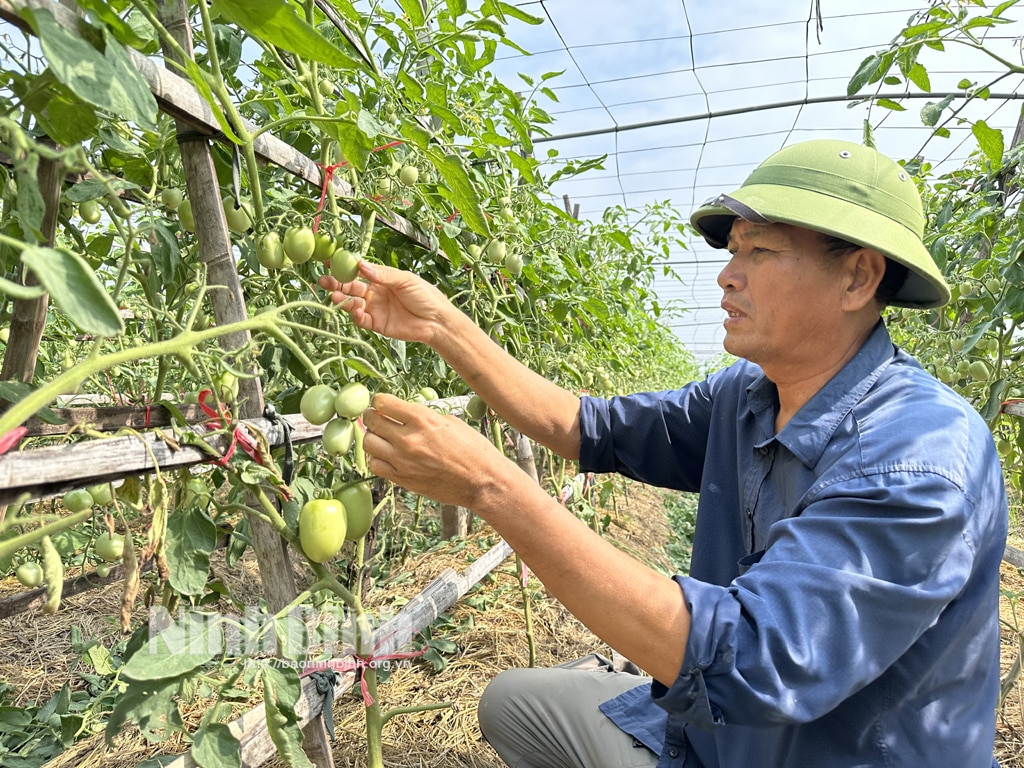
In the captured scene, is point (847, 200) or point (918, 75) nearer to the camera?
point (847, 200)

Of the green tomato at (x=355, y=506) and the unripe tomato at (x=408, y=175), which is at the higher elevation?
the unripe tomato at (x=408, y=175)

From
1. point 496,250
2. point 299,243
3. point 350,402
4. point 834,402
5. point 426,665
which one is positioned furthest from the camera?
point 426,665

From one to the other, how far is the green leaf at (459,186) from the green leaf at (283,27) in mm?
250

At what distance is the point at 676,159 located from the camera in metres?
8.09

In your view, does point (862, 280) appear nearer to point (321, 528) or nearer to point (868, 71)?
point (868, 71)

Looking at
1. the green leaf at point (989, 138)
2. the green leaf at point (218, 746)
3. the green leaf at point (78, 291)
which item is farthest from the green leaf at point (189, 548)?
the green leaf at point (989, 138)

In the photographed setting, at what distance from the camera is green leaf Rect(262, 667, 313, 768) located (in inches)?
32.0

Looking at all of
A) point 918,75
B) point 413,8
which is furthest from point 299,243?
point 918,75

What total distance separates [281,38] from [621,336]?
341cm

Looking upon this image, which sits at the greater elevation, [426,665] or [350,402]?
[350,402]

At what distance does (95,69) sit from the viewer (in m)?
0.52

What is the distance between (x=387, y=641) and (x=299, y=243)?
3.01 ft

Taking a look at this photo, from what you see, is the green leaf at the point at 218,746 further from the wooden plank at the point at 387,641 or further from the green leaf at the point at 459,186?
the green leaf at the point at 459,186

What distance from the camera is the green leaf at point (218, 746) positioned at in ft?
2.67
